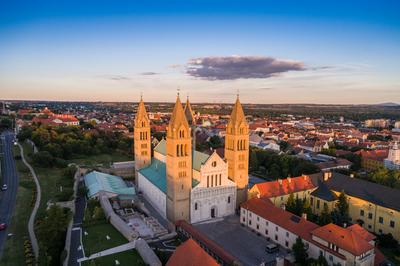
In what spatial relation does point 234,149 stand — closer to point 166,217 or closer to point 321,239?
point 166,217

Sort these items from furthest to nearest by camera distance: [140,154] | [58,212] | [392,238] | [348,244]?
[140,154]
[392,238]
[58,212]
[348,244]

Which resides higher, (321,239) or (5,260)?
(321,239)

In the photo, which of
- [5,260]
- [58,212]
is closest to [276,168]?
[58,212]

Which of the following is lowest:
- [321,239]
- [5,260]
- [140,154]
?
[5,260]

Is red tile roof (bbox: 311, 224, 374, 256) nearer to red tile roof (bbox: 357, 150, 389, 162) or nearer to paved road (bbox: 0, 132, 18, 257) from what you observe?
paved road (bbox: 0, 132, 18, 257)

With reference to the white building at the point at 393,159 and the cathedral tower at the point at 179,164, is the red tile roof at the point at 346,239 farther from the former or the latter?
the white building at the point at 393,159

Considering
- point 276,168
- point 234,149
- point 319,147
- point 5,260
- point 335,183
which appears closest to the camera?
point 5,260

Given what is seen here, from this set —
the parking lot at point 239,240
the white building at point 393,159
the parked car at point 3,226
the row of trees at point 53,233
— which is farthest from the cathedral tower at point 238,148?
the white building at point 393,159

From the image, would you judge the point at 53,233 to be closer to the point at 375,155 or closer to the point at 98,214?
the point at 98,214
